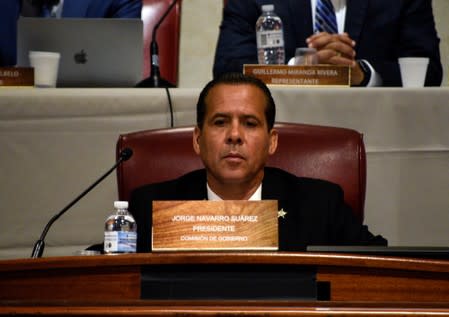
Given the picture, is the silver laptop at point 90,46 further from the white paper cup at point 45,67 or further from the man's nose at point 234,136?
the man's nose at point 234,136

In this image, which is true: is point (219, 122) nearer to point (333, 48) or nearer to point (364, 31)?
point (333, 48)

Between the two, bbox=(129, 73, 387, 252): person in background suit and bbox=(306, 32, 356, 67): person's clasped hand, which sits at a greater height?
bbox=(306, 32, 356, 67): person's clasped hand

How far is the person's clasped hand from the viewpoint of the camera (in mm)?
3238

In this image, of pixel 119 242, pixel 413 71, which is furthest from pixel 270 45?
pixel 119 242

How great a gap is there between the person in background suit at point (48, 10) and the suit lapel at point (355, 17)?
94 centimetres

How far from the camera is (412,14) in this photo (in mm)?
3684

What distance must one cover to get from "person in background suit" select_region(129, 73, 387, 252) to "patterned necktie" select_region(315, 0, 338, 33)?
1.31 meters

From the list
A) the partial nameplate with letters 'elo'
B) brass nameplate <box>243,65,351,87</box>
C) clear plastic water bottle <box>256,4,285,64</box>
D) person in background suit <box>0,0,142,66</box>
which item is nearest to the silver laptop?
brass nameplate <box>243,65,351,87</box>

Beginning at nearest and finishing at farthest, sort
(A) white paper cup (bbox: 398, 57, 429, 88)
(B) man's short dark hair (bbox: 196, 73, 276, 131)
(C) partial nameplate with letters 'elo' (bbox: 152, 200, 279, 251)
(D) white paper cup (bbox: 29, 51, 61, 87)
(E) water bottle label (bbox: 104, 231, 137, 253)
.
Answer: (C) partial nameplate with letters 'elo' (bbox: 152, 200, 279, 251) → (E) water bottle label (bbox: 104, 231, 137, 253) → (B) man's short dark hair (bbox: 196, 73, 276, 131) → (D) white paper cup (bbox: 29, 51, 61, 87) → (A) white paper cup (bbox: 398, 57, 429, 88)

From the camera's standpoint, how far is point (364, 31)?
11.8 feet

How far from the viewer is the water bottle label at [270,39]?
11.2ft

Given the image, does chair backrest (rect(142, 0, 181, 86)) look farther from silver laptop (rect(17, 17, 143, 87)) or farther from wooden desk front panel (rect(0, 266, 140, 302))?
wooden desk front panel (rect(0, 266, 140, 302))

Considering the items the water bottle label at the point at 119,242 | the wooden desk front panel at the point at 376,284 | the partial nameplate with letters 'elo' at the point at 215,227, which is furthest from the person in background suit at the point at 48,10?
the wooden desk front panel at the point at 376,284

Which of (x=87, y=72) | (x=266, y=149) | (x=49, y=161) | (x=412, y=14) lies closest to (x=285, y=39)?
(x=412, y=14)
